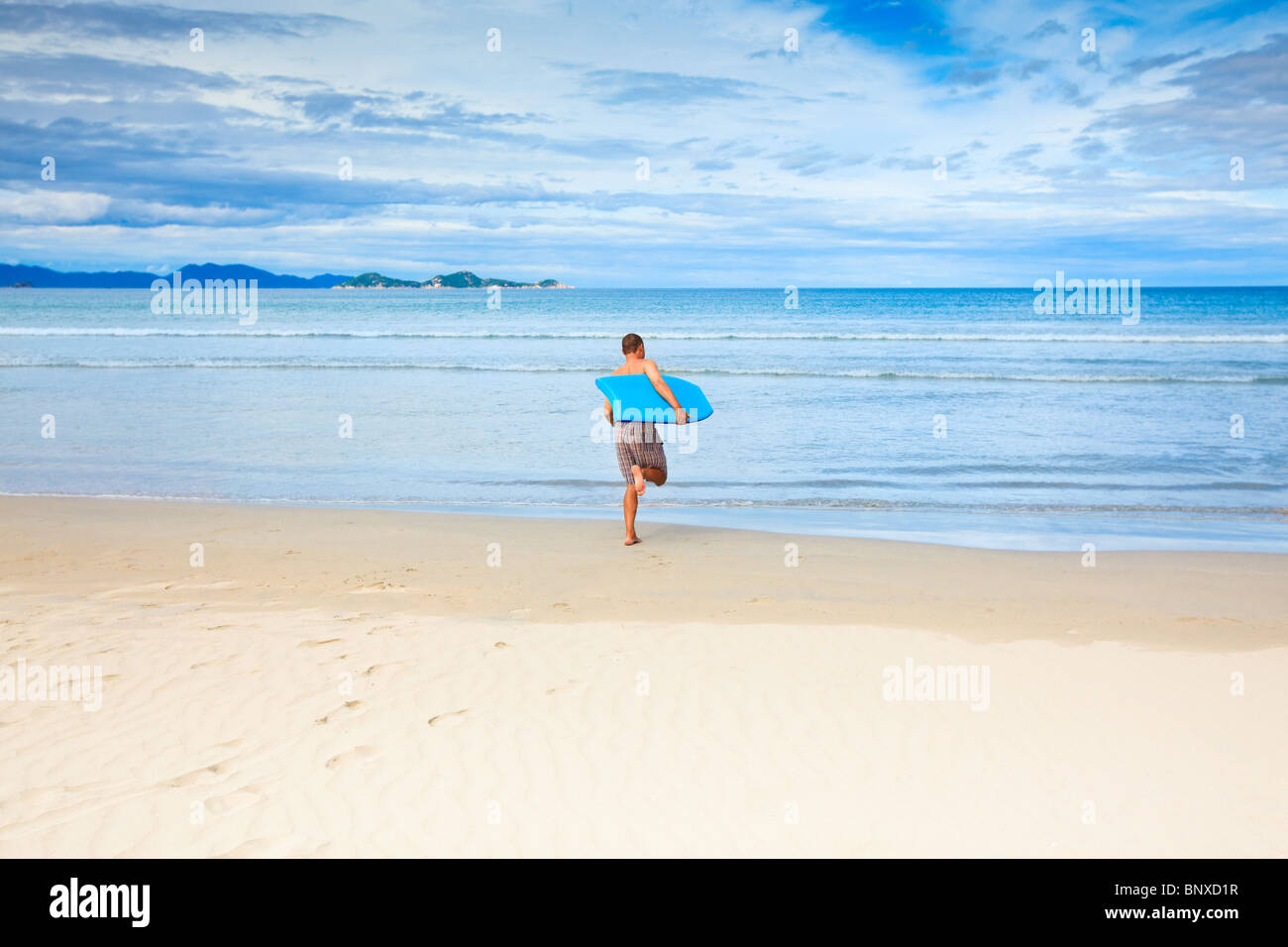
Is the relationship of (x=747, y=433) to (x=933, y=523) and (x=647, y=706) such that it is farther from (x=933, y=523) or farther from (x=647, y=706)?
(x=647, y=706)

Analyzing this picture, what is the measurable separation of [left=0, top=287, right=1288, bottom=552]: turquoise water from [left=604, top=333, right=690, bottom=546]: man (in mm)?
1369

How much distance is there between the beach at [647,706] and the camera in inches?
150

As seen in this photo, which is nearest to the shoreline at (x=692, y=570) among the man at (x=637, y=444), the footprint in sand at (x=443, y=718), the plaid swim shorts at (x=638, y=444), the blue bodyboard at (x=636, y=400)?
the man at (x=637, y=444)

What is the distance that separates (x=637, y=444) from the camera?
871 cm

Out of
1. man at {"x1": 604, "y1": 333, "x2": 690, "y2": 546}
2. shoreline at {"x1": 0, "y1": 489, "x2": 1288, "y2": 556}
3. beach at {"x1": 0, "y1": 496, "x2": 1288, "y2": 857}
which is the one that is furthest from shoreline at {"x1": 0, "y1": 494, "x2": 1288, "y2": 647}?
man at {"x1": 604, "y1": 333, "x2": 690, "y2": 546}

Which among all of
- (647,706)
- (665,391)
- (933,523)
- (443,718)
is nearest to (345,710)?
(443,718)

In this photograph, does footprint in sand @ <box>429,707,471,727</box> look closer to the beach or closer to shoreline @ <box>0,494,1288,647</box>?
the beach

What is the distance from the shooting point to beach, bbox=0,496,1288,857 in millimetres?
3811

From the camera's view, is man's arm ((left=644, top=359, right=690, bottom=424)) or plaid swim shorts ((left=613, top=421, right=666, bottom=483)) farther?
plaid swim shorts ((left=613, top=421, right=666, bottom=483))

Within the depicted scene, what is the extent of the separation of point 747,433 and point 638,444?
7.61m

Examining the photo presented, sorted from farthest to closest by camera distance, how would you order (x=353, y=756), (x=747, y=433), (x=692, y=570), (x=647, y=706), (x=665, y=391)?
(x=747, y=433) < (x=665, y=391) < (x=692, y=570) < (x=647, y=706) < (x=353, y=756)

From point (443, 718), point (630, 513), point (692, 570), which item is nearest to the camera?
point (443, 718)

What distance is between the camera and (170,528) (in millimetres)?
9555
